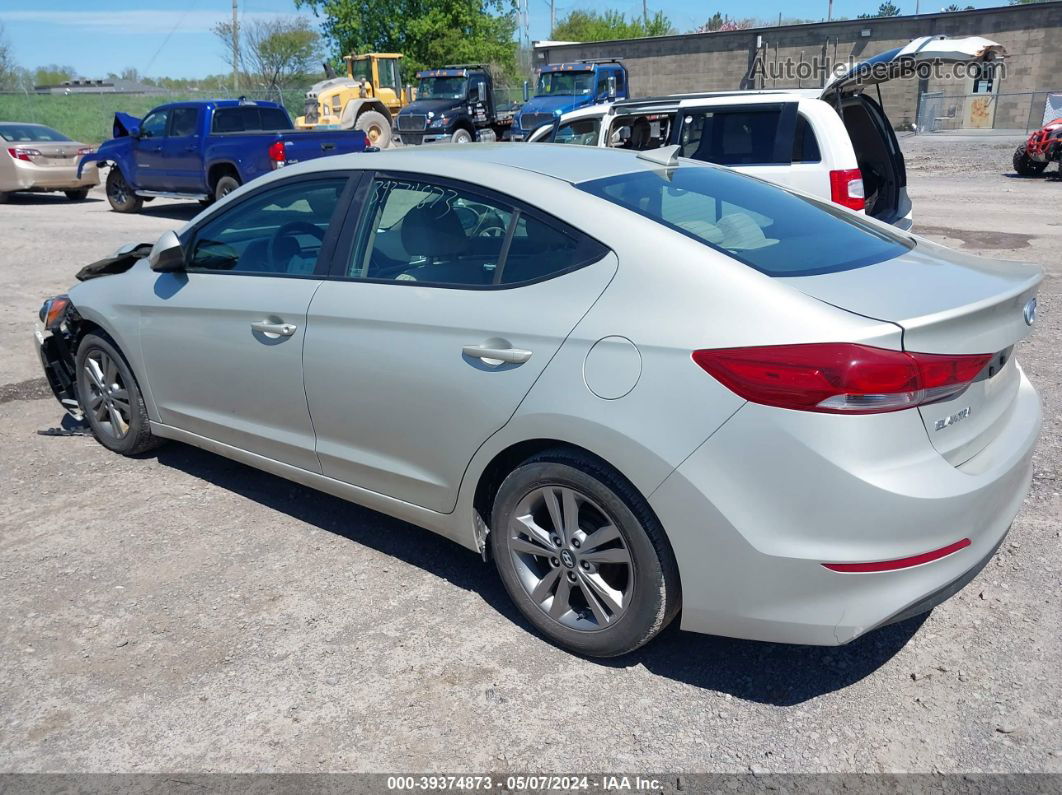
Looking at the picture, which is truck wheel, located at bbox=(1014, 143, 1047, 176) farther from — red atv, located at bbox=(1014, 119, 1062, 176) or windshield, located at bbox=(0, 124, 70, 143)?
windshield, located at bbox=(0, 124, 70, 143)

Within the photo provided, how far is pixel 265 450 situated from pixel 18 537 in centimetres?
123

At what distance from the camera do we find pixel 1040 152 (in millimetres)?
19219

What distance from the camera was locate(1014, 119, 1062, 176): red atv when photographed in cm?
1892

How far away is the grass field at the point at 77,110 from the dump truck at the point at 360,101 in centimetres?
750

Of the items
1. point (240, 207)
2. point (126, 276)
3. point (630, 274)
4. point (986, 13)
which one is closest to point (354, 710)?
point (630, 274)

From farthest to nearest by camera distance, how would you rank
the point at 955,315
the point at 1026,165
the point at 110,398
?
the point at 1026,165
the point at 110,398
the point at 955,315

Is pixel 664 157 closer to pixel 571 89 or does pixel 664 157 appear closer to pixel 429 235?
pixel 429 235

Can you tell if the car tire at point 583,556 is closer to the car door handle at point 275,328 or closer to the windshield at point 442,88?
the car door handle at point 275,328

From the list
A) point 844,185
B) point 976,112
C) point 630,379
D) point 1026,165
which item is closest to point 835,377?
point 630,379

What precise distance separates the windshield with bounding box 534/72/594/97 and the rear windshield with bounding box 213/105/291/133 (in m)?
10.3

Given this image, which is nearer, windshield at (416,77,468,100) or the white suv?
the white suv

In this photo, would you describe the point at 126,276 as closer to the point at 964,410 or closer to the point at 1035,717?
the point at 964,410

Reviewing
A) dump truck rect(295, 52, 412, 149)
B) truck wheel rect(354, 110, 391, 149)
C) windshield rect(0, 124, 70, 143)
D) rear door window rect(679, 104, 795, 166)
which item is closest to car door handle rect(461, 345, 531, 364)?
rear door window rect(679, 104, 795, 166)

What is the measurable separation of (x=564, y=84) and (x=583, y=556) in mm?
23724
